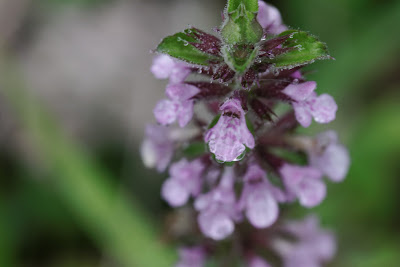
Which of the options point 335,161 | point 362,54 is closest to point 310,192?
point 335,161

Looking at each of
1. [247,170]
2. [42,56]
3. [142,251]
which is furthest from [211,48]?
[42,56]

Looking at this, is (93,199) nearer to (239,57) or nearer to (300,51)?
(239,57)

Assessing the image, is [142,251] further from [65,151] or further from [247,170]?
[247,170]

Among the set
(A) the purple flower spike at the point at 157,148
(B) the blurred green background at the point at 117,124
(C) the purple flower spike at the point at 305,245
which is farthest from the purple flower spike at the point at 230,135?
(B) the blurred green background at the point at 117,124

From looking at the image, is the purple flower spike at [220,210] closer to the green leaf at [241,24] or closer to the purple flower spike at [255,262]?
the purple flower spike at [255,262]

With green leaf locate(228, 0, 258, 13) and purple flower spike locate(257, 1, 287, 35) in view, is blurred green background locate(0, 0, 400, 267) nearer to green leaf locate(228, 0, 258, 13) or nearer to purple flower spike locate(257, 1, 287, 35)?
purple flower spike locate(257, 1, 287, 35)

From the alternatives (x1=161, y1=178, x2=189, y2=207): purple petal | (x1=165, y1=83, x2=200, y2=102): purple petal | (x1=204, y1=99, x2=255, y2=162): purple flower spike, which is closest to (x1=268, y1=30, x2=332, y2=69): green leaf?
(x1=204, y1=99, x2=255, y2=162): purple flower spike
